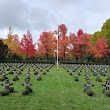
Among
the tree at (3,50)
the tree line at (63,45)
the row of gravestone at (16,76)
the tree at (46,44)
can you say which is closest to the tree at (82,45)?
the tree line at (63,45)

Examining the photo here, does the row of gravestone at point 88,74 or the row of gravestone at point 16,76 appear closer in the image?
the row of gravestone at point 16,76

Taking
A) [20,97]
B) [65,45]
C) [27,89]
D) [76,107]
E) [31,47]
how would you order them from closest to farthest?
[76,107] < [20,97] < [27,89] < [65,45] < [31,47]

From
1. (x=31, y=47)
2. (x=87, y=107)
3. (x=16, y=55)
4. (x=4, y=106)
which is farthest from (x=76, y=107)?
(x=16, y=55)

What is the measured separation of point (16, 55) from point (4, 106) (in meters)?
57.9

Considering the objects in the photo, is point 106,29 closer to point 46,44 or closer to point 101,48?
point 101,48

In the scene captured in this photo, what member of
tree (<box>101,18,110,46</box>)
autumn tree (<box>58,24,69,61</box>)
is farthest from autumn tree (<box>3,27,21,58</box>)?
tree (<box>101,18,110,46</box>)

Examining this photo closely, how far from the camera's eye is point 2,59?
6028 cm

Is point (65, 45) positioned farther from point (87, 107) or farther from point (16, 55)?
point (87, 107)

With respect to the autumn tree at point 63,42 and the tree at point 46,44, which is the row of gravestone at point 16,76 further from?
the tree at point 46,44

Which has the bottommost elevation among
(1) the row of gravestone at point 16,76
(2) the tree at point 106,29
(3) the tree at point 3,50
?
(1) the row of gravestone at point 16,76

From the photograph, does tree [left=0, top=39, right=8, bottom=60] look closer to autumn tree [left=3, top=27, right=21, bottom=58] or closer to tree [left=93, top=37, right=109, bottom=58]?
autumn tree [left=3, top=27, right=21, bottom=58]

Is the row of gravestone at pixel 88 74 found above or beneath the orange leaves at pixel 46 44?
beneath

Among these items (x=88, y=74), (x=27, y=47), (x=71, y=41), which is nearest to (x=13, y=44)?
(x=27, y=47)

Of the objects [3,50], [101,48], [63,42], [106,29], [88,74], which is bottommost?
[88,74]
